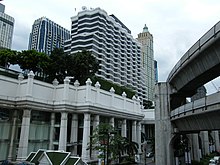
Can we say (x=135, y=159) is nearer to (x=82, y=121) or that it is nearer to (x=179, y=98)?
(x=82, y=121)

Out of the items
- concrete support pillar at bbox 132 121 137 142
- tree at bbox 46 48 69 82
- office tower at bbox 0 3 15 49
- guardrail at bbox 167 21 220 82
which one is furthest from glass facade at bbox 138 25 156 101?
guardrail at bbox 167 21 220 82

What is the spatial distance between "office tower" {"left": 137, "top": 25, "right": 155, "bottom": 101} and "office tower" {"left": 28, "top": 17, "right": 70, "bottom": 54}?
60338 millimetres

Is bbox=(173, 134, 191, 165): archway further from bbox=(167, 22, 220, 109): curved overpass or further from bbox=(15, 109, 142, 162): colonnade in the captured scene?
bbox=(15, 109, 142, 162): colonnade

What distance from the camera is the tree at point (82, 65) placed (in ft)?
145

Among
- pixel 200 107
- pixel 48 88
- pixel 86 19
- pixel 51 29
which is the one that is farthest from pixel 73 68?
pixel 51 29

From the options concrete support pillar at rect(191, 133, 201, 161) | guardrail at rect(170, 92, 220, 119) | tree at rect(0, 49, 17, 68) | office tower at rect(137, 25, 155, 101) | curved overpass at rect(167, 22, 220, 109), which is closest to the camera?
guardrail at rect(170, 92, 220, 119)

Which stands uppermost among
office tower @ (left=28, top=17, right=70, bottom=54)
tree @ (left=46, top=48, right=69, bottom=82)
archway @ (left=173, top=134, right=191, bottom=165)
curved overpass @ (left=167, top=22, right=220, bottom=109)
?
office tower @ (left=28, top=17, right=70, bottom=54)

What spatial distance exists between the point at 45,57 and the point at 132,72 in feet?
264

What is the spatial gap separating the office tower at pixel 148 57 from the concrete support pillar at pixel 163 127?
13719 cm

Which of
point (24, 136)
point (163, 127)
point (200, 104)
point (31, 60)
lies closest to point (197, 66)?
point (200, 104)

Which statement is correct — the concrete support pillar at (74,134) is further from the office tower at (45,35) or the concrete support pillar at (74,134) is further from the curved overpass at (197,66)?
the office tower at (45,35)

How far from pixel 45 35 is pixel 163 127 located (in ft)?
455

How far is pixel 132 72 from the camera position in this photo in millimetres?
118688

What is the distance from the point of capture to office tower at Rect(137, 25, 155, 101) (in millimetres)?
161375
